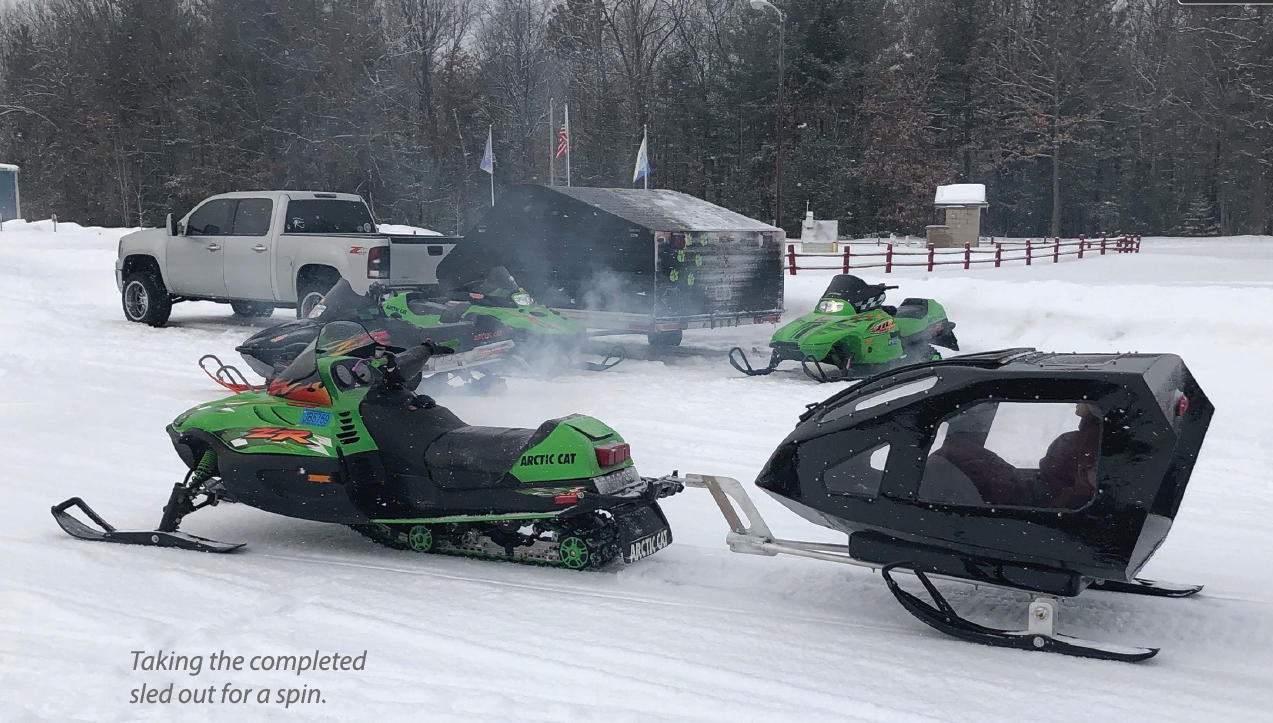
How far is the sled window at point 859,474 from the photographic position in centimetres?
443

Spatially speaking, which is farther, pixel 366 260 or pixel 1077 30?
pixel 1077 30

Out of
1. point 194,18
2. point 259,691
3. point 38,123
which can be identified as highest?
point 194,18

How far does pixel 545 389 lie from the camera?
10.5 meters

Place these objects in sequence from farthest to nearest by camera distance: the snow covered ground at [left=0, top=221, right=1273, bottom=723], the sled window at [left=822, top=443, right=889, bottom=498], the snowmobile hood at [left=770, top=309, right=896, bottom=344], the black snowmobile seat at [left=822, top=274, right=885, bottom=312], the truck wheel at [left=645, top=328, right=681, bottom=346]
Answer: the truck wheel at [left=645, top=328, right=681, bottom=346]
the black snowmobile seat at [left=822, top=274, right=885, bottom=312]
the snowmobile hood at [left=770, top=309, right=896, bottom=344]
the sled window at [left=822, top=443, right=889, bottom=498]
the snow covered ground at [left=0, top=221, right=1273, bottom=723]

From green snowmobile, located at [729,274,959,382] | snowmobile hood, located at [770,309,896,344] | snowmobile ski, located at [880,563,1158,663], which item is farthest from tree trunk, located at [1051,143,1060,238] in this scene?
snowmobile ski, located at [880,563,1158,663]

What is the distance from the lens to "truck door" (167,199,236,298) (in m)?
14.7

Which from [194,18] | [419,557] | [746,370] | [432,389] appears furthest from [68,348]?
[194,18]

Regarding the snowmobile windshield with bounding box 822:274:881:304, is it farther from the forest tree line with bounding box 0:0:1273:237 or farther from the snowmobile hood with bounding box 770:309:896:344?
the forest tree line with bounding box 0:0:1273:237

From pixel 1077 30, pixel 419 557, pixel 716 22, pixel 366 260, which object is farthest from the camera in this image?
pixel 716 22

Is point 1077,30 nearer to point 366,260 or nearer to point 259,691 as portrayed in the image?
point 366,260

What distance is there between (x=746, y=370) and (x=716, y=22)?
4143 centimetres

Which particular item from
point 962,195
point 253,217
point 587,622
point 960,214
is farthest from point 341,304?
point 960,214

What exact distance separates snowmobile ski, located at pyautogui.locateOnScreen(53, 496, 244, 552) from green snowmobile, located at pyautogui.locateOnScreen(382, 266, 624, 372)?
4.88 meters

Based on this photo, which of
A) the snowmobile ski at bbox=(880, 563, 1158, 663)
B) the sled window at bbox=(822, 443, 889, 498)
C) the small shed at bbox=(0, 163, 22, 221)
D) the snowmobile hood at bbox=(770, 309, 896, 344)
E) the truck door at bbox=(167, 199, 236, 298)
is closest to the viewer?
the snowmobile ski at bbox=(880, 563, 1158, 663)
